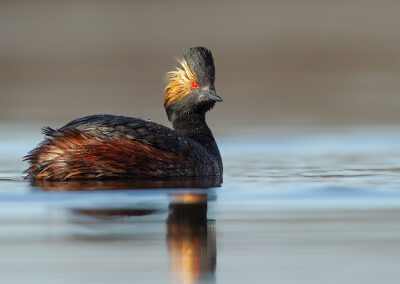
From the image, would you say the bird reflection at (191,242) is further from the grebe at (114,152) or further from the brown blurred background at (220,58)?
the brown blurred background at (220,58)

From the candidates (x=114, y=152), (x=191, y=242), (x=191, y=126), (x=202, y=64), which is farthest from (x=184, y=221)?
(x=191, y=126)

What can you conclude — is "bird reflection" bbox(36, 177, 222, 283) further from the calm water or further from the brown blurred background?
the brown blurred background

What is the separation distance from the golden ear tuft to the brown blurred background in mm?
A: 4222

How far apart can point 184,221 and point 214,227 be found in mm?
406

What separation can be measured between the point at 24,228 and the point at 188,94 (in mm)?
4579

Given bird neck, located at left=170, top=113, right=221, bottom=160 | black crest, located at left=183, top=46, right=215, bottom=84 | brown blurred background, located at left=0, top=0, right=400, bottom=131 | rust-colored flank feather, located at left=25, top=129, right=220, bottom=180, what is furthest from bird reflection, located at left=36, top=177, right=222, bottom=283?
brown blurred background, located at left=0, top=0, right=400, bottom=131

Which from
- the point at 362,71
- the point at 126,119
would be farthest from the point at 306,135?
the point at 362,71

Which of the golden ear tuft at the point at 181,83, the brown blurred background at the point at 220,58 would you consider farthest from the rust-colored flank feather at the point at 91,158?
the brown blurred background at the point at 220,58

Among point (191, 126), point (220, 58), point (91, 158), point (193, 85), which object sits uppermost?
point (220, 58)

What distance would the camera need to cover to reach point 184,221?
9234 millimetres

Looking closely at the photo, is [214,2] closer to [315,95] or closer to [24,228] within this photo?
[315,95]

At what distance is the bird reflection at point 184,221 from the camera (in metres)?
7.55

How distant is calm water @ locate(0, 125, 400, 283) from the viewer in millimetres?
7414

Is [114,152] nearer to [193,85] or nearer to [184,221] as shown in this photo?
[193,85]
